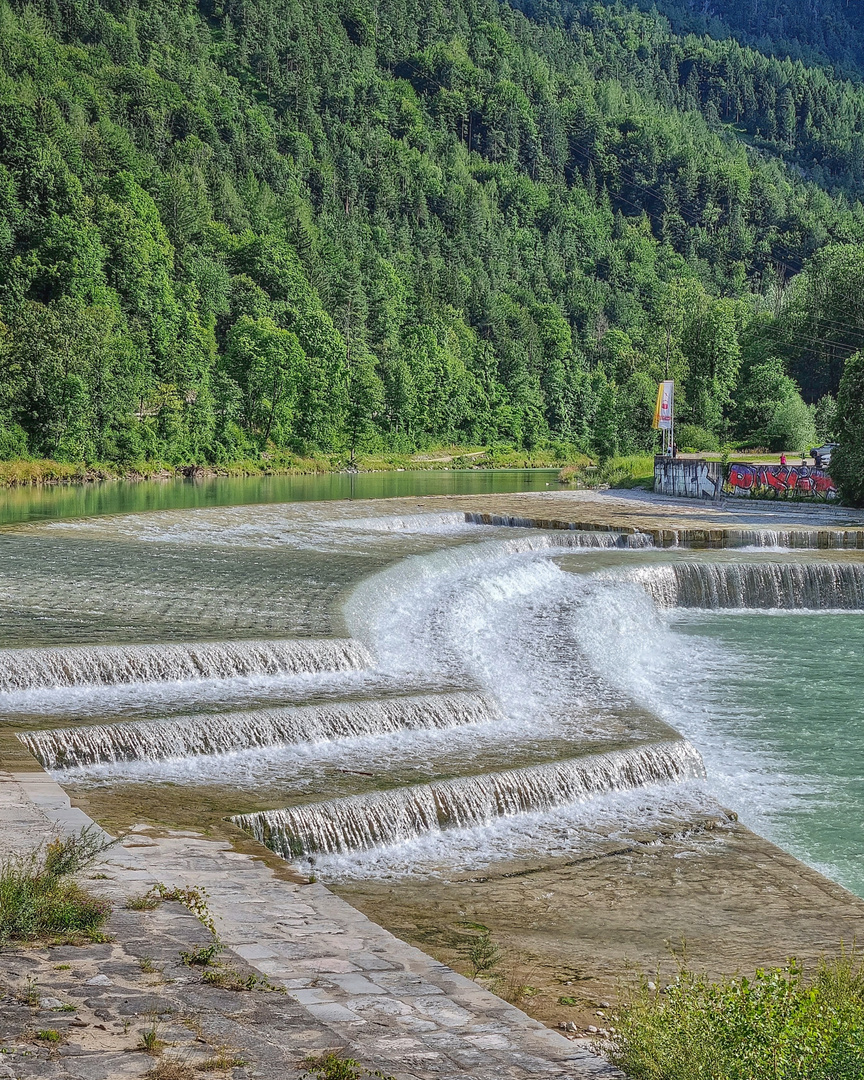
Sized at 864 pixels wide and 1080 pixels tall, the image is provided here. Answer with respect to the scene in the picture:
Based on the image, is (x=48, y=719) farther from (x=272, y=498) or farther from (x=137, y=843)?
(x=272, y=498)

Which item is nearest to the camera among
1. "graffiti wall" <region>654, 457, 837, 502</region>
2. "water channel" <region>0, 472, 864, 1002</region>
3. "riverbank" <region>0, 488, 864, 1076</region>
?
"riverbank" <region>0, 488, 864, 1076</region>

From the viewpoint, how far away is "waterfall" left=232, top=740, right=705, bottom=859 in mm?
10023

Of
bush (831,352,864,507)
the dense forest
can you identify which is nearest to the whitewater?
bush (831,352,864,507)

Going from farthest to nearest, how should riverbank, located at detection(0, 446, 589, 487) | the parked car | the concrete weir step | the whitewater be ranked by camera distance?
riverbank, located at detection(0, 446, 589, 487) < the parked car < the whitewater < the concrete weir step

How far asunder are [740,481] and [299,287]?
66.3 m

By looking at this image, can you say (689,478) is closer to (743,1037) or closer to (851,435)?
(851,435)

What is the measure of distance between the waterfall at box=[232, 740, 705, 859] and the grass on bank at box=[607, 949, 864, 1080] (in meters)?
4.45

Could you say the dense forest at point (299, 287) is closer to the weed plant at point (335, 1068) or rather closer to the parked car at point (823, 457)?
the parked car at point (823, 457)

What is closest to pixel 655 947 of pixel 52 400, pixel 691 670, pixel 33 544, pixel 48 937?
pixel 48 937

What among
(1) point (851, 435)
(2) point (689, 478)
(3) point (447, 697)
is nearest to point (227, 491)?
(2) point (689, 478)

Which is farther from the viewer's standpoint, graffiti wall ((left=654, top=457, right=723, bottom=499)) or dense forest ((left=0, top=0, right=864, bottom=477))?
dense forest ((left=0, top=0, right=864, bottom=477))

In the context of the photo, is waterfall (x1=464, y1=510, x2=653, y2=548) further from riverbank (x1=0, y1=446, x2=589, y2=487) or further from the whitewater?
riverbank (x1=0, y1=446, x2=589, y2=487)

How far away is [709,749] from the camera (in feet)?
47.5

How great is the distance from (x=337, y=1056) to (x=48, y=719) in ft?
27.5
